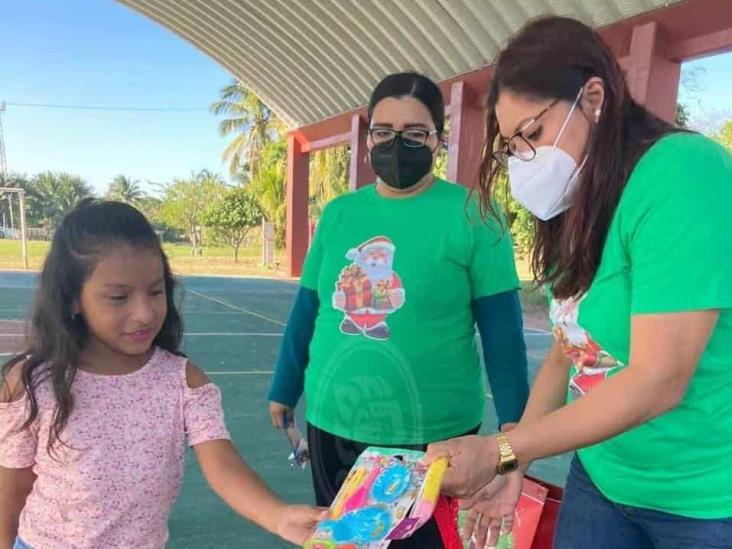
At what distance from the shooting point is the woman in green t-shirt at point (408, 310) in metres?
1.96

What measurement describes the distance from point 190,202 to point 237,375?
110 feet

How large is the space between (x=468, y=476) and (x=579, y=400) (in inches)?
9.6

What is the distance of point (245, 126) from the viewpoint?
33.2 metres

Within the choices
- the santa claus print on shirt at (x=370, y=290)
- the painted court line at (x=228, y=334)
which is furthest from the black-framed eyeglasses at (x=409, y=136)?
the painted court line at (x=228, y=334)

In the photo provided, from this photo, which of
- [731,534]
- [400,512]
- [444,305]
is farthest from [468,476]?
[444,305]

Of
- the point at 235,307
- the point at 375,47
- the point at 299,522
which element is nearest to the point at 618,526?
the point at 299,522

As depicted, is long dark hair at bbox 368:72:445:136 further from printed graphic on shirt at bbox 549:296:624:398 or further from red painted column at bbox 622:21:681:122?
red painted column at bbox 622:21:681:122

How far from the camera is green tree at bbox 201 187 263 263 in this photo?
1162 inches

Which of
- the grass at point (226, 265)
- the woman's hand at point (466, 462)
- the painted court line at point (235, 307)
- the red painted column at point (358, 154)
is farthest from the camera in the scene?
the grass at point (226, 265)

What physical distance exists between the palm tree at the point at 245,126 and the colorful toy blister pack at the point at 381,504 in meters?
31.0

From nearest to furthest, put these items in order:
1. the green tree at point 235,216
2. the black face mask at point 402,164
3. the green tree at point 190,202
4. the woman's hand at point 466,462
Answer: the woman's hand at point 466,462 → the black face mask at point 402,164 → the green tree at point 235,216 → the green tree at point 190,202

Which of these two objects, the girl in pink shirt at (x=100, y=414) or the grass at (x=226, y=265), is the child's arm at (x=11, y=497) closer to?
the girl in pink shirt at (x=100, y=414)

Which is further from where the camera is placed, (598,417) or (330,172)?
(330,172)

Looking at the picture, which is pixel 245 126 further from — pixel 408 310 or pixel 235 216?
pixel 408 310
